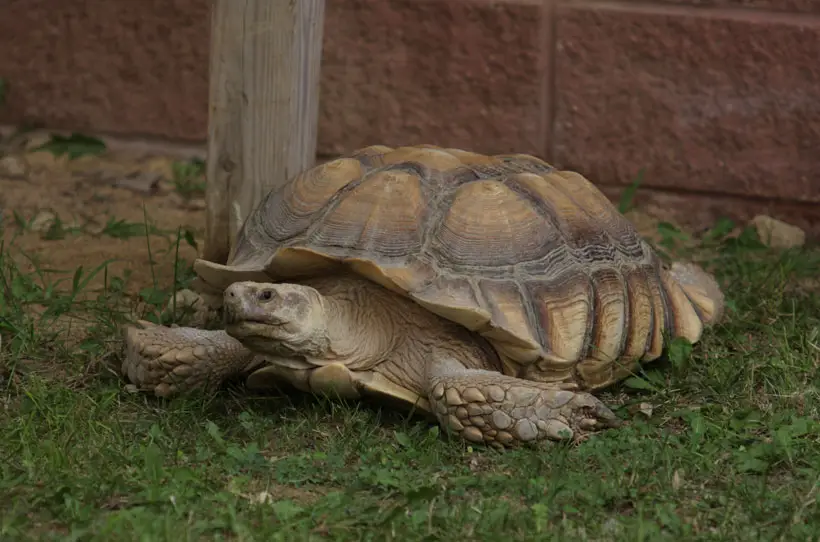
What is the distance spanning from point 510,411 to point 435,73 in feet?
7.37

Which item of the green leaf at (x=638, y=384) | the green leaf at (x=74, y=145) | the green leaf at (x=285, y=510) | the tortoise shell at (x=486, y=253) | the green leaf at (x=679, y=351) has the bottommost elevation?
the green leaf at (x=74, y=145)

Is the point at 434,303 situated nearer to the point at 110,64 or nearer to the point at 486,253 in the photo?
the point at 486,253

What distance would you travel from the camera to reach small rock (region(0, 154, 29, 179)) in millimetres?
5184

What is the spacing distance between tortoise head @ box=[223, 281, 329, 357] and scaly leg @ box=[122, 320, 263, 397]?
29 centimetres

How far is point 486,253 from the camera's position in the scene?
3.20 meters

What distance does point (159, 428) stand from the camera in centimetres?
306

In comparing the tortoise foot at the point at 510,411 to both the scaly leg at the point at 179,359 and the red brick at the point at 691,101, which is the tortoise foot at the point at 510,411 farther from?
the red brick at the point at 691,101

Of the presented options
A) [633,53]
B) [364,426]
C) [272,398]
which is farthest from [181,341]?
[633,53]

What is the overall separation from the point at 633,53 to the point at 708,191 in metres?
0.63

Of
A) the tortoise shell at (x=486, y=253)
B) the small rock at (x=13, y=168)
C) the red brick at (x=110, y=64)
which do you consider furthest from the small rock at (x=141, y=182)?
the tortoise shell at (x=486, y=253)

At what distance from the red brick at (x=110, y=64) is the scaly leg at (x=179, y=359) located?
204 centimetres

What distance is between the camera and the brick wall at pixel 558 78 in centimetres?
470

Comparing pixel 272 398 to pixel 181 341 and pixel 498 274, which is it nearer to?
pixel 181 341

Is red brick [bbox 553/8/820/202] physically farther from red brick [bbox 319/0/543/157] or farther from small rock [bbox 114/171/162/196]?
small rock [bbox 114/171/162/196]
